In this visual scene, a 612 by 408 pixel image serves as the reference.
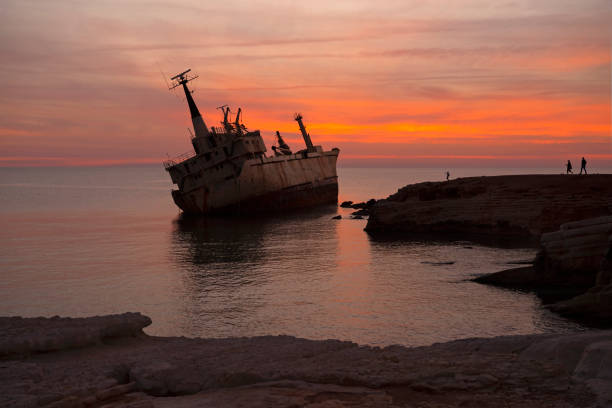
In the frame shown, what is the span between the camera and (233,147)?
2562 inches

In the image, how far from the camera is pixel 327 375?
36.5 ft

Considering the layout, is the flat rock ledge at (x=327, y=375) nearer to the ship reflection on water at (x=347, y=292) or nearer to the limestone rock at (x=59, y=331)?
the limestone rock at (x=59, y=331)

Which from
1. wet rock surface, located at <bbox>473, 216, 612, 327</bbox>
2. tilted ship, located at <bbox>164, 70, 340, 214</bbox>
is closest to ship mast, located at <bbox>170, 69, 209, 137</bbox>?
tilted ship, located at <bbox>164, 70, 340, 214</bbox>

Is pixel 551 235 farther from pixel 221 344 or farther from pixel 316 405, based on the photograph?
pixel 316 405

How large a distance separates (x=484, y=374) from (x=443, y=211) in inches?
1460

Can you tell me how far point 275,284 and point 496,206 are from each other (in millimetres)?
21998

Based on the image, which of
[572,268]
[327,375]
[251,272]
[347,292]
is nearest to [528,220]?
[572,268]

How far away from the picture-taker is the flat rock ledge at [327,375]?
32.7 ft

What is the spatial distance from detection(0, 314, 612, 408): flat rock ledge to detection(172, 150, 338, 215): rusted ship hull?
52.2 m

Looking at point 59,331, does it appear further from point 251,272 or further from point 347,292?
point 251,272

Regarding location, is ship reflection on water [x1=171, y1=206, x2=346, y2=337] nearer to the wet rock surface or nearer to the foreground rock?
the foreground rock

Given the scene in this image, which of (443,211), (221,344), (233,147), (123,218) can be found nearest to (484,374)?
(221,344)

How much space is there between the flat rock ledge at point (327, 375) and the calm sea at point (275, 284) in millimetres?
7525

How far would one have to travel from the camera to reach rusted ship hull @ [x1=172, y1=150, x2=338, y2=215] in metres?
66.4
